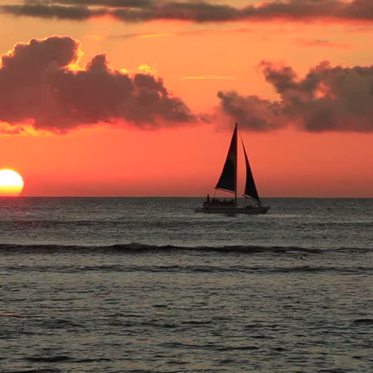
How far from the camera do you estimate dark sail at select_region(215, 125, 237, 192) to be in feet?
485

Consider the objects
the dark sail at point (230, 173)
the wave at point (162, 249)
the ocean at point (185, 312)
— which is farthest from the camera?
the dark sail at point (230, 173)

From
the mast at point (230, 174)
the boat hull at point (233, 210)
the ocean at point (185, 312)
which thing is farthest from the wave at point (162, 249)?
the boat hull at point (233, 210)

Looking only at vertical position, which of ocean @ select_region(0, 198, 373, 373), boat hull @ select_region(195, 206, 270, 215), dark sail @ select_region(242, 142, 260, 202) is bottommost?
ocean @ select_region(0, 198, 373, 373)

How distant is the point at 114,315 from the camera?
3494cm

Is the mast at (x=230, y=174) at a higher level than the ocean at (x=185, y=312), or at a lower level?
higher

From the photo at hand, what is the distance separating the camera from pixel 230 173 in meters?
148

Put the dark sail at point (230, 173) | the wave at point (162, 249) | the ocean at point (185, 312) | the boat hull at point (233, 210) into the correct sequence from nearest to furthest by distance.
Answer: the ocean at point (185, 312) < the wave at point (162, 249) < the dark sail at point (230, 173) < the boat hull at point (233, 210)

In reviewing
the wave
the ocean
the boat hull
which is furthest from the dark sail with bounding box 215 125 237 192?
the ocean

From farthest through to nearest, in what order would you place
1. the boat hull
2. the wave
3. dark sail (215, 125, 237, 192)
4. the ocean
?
the boat hull, dark sail (215, 125, 237, 192), the wave, the ocean

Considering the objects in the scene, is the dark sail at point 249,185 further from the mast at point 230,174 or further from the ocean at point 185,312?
the ocean at point 185,312

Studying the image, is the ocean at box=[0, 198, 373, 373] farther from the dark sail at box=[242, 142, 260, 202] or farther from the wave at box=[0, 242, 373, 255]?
the dark sail at box=[242, 142, 260, 202]

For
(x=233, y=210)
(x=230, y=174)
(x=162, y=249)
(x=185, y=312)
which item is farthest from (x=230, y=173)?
(x=185, y=312)

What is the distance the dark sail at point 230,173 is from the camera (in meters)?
148

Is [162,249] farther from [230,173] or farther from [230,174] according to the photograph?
[230,174]
